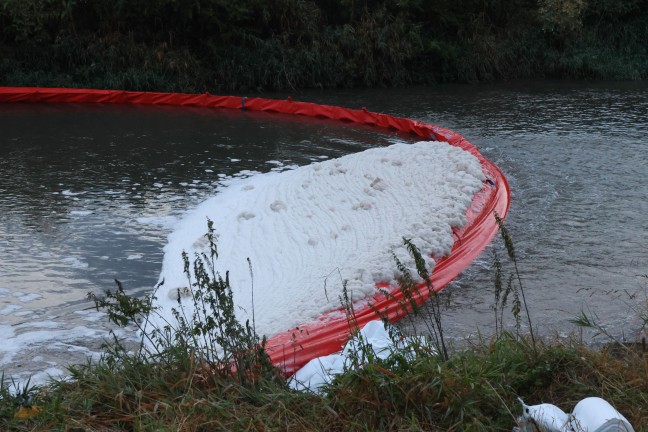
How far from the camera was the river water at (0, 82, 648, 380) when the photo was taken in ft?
15.4

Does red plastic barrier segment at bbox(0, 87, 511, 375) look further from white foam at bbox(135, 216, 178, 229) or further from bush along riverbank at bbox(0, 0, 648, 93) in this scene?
white foam at bbox(135, 216, 178, 229)

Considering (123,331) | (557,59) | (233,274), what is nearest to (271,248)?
(233,274)

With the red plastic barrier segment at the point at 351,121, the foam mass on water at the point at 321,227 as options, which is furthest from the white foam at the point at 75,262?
the red plastic barrier segment at the point at 351,121

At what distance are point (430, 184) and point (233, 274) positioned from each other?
2301mm

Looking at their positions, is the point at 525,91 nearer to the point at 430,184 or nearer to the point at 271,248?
the point at 430,184

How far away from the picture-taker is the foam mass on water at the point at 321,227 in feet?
15.6

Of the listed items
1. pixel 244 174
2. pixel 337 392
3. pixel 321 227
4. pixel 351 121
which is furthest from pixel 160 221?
pixel 351 121

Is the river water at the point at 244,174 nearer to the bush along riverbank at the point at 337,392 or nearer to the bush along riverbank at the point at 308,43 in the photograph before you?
the bush along riverbank at the point at 337,392

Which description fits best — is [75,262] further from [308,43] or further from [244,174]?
[308,43]

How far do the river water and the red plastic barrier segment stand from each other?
152 millimetres

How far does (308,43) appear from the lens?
15.5 m

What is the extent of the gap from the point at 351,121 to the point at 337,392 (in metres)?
9.13

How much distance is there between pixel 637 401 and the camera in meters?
2.83

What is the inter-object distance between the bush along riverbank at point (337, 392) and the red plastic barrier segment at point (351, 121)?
38 cm
